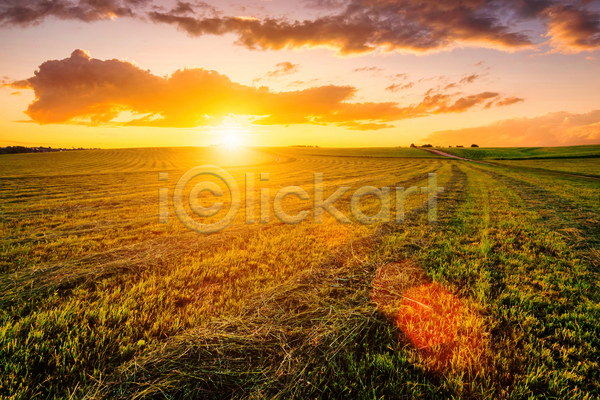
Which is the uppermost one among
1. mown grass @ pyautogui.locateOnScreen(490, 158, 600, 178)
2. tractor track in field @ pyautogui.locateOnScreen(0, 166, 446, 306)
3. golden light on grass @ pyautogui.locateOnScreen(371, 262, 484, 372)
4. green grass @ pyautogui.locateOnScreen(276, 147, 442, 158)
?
green grass @ pyautogui.locateOnScreen(276, 147, 442, 158)

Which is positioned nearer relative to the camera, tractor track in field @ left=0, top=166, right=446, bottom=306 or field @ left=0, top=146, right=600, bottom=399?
field @ left=0, top=146, right=600, bottom=399

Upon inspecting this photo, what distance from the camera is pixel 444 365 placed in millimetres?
2350

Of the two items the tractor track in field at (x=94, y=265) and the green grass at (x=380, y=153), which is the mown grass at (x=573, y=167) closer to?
the green grass at (x=380, y=153)

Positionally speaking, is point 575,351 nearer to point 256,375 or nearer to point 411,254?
point 411,254

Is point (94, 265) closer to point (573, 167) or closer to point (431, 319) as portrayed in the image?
point (431, 319)

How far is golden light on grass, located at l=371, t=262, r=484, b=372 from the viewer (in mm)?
2447

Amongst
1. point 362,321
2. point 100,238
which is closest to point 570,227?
point 362,321

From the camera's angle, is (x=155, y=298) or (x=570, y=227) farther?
(x=570, y=227)

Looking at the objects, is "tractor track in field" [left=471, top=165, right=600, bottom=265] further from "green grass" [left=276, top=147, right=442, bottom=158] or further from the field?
"green grass" [left=276, top=147, right=442, bottom=158]

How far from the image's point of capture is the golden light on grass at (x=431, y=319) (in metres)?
2.45

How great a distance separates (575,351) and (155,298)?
5.13 m

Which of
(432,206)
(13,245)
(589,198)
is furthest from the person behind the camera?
(589,198)

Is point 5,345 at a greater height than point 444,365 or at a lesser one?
greater

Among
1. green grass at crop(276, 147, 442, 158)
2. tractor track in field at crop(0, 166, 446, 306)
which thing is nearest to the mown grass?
green grass at crop(276, 147, 442, 158)
